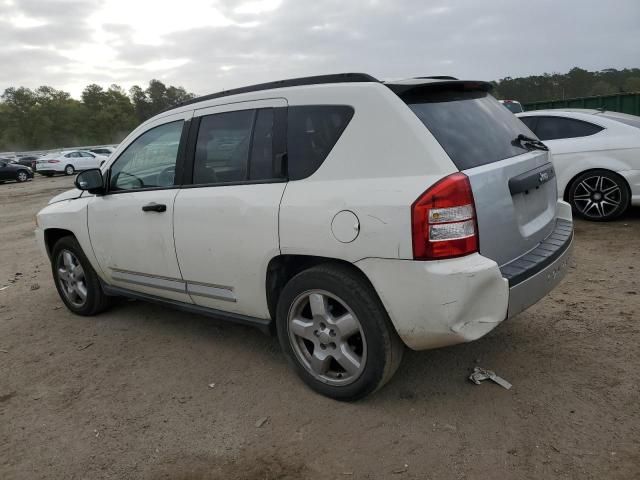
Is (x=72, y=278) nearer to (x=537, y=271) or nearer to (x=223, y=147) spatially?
(x=223, y=147)

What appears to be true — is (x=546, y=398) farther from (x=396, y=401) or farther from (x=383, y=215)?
(x=383, y=215)

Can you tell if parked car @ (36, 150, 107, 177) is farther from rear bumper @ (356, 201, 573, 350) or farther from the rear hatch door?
rear bumper @ (356, 201, 573, 350)

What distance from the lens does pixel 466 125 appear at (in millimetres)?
2873

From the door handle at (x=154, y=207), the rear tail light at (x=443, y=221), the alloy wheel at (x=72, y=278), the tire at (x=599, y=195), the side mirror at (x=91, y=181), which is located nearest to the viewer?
the rear tail light at (x=443, y=221)

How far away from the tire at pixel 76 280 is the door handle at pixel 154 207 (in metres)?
1.25

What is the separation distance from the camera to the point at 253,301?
10.7 ft

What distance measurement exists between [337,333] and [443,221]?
0.90 m

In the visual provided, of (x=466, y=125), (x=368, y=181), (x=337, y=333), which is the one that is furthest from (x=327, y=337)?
(x=466, y=125)

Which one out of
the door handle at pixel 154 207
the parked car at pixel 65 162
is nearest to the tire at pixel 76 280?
the door handle at pixel 154 207

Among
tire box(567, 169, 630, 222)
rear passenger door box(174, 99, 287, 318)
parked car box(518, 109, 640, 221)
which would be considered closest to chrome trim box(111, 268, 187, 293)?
rear passenger door box(174, 99, 287, 318)

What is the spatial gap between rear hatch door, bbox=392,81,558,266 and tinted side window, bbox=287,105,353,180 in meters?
0.38

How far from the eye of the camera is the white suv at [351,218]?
8.23ft

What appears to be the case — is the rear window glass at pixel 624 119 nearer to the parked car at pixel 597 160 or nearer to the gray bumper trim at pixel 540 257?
the parked car at pixel 597 160

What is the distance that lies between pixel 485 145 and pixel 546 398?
1.48 m
